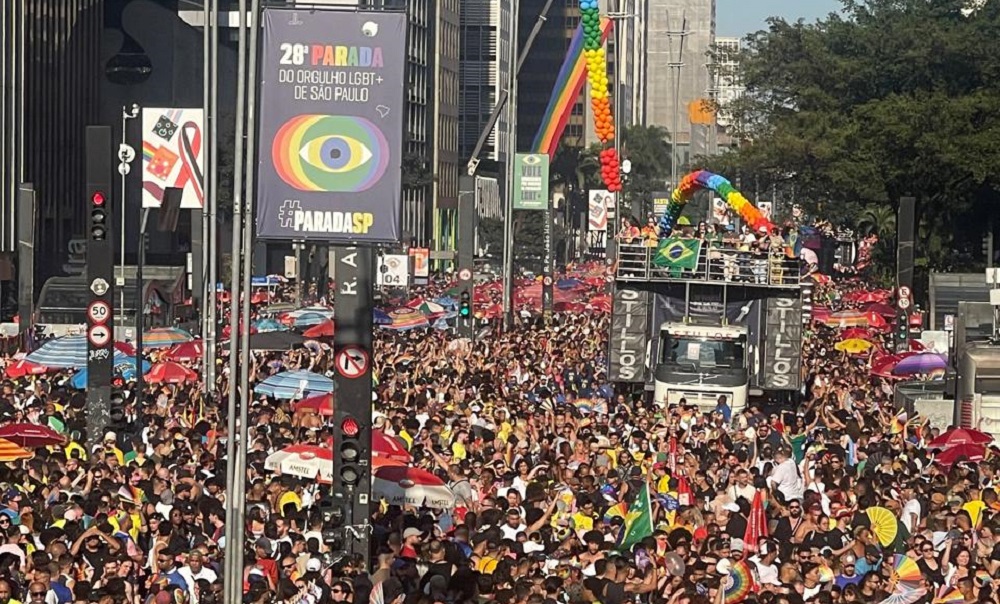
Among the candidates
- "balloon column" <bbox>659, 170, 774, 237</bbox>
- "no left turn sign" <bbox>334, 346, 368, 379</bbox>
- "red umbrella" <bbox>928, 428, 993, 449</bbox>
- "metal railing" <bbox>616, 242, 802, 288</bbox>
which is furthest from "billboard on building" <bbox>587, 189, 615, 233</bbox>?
"no left turn sign" <bbox>334, 346, 368, 379</bbox>

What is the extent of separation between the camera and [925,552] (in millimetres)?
15484

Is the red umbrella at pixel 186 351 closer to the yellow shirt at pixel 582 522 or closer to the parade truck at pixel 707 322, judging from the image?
the parade truck at pixel 707 322

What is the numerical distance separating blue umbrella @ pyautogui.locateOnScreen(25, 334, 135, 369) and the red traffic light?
12.5m

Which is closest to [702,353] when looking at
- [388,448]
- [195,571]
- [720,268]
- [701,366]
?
[701,366]

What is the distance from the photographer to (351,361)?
18297 mm

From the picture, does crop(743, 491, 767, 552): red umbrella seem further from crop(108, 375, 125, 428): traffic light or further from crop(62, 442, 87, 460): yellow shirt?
crop(108, 375, 125, 428): traffic light

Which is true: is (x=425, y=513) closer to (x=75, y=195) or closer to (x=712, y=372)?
(x=712, y=372)

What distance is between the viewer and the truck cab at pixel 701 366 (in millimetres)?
30844

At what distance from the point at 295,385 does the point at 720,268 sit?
865 centimetres

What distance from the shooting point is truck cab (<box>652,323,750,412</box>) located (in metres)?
30.8

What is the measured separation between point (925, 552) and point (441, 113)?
128419mm

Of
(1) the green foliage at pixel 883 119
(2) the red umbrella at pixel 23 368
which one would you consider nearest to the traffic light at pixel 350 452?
(2) the red umbrella at pixel 23 368

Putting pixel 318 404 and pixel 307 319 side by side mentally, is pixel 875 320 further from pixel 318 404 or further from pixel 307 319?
pixel 318 404

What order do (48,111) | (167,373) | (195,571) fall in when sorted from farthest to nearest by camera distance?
(48,111) < (167,373) < (195,571)
